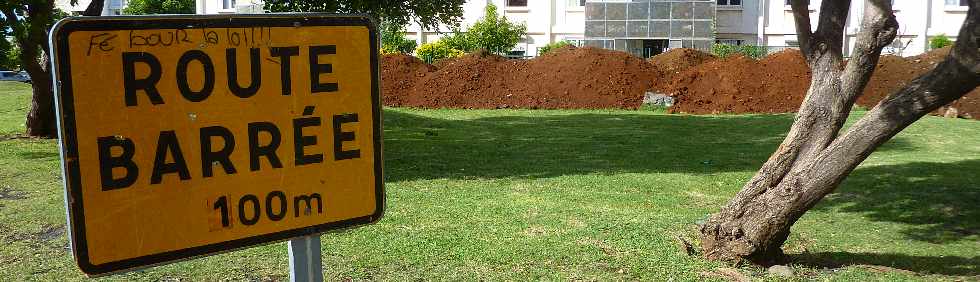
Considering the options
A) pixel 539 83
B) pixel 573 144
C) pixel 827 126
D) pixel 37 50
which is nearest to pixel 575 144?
pixel 573 144

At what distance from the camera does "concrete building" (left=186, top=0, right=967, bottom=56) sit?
34.6 metres

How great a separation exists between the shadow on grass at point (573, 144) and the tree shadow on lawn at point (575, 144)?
12 millimetres

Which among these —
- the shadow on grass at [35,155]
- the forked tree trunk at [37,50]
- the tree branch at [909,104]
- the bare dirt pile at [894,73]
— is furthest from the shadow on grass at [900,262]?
the bare dirt pile at [894,73]

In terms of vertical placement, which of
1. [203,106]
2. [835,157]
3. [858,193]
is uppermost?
[203,106]

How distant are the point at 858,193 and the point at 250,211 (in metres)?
8.79

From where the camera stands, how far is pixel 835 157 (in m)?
5.68

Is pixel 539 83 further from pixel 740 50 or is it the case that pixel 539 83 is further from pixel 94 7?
pixel 94 7

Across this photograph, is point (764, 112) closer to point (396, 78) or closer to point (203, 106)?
point (396, 78)

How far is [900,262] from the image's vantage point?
6473 mm

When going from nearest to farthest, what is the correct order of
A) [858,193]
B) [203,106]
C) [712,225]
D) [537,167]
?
[203,106] → [712,225] → [858,193] → [537,167]

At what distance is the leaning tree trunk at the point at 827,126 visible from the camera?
548cm

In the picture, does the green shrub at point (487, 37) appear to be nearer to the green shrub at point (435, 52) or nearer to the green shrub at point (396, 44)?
the green shrub at point (435, 52)

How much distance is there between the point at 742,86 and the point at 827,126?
743 inches

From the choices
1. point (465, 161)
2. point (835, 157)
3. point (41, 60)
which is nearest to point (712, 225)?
point (835, 157)
